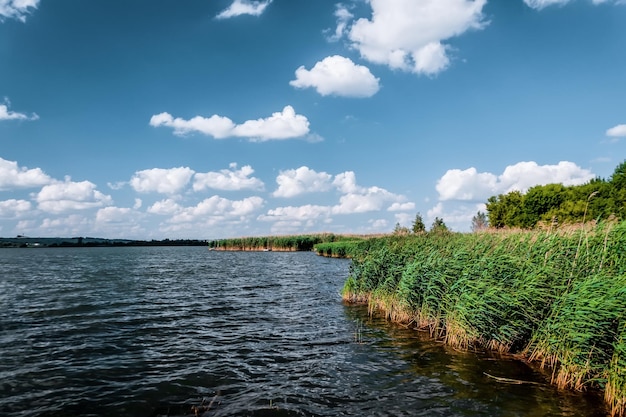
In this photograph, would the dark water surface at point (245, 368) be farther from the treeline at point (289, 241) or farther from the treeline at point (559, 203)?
the treeline at point (289, 241)

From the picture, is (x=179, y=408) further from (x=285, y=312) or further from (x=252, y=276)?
(x=252, y=276)

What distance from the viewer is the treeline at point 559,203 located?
4638cm

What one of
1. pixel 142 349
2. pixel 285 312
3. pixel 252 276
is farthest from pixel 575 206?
pixel 142 349

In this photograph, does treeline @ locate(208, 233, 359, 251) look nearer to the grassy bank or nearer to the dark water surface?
the dark water surface

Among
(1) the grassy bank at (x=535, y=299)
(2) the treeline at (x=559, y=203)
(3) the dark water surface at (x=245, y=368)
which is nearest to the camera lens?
(1) the grassy bank at (x=535, y=299)

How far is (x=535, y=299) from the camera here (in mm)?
10414

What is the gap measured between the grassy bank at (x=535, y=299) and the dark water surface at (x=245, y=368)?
70 centimetres

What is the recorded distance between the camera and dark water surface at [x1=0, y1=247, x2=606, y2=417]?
29.2ft

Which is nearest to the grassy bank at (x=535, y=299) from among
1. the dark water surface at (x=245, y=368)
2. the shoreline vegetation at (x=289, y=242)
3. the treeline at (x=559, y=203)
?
the dark water surface at (x=245, y=368)

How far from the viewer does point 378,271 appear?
762 inches

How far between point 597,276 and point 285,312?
13.7m

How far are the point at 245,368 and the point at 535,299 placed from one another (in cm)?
802

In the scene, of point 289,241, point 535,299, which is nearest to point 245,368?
point 535,299

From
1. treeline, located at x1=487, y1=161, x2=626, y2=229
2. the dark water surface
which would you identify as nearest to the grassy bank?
the dark water surface
